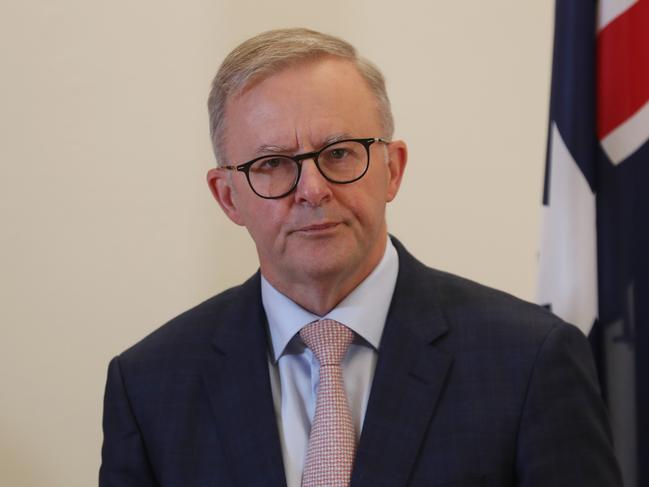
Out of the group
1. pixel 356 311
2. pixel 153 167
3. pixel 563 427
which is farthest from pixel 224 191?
pixel 153 167

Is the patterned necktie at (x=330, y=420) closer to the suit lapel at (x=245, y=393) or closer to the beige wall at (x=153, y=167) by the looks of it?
the suit lapel at (x=245, y=393)

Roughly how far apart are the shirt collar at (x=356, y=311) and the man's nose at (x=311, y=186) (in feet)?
0.74

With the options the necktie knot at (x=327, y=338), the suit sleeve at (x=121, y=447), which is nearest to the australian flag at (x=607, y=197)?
the necktie knot at (x=327, y=338)

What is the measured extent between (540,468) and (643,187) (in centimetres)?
66

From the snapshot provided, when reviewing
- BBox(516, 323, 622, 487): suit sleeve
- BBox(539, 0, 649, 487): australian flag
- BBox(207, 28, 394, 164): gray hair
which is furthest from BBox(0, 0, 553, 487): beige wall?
BBox(516, 323, 622, 487): suit sleeve

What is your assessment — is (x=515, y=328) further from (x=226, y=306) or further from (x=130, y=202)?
(x=130, y=202)

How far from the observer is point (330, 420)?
1671 mm

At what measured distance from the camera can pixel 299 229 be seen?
65.9 inches

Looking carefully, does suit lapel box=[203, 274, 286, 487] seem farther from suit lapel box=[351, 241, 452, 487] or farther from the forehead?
the forehead

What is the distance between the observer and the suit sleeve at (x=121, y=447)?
71.4 inches

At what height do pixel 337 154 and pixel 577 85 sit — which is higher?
pixel 577 85

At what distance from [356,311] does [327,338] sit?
7 cm

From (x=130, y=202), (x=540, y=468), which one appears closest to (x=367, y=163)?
(x=540, y=468)

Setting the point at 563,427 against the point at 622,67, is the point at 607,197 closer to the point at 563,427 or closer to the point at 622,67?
the point at 622,67
